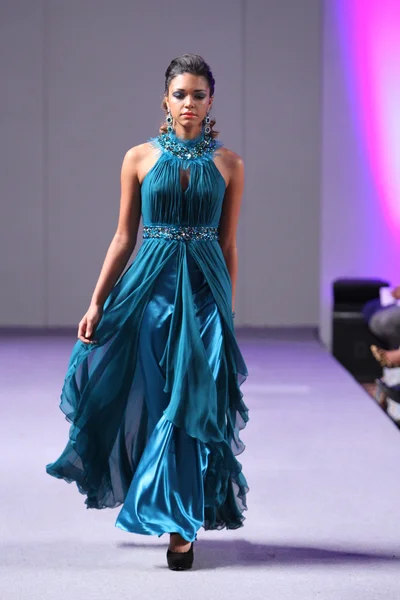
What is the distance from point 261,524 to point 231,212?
36.4 inches

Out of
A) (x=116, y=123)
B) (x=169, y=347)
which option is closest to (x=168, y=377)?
(x=169, y=347)

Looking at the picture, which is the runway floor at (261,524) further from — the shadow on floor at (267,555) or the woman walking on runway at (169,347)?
the woman walking on runway at (169,347)

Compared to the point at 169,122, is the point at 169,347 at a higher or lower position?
lower

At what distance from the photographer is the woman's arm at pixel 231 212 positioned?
10.1 ft

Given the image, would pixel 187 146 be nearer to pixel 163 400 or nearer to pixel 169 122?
pixel 169 122

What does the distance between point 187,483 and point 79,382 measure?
17.0 inches

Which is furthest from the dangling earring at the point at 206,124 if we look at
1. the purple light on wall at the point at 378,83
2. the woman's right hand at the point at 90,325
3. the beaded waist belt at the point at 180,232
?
the purple light on wall at the point at 378,83

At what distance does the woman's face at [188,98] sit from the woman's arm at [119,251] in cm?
16

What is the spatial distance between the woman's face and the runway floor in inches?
44.7

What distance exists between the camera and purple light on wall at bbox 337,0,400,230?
7777mm

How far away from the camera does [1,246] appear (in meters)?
9.02

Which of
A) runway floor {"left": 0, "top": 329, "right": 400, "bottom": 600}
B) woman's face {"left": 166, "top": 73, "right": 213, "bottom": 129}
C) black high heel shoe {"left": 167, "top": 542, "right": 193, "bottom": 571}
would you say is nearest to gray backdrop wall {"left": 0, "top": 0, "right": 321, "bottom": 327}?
runway floor {"left": 0, "top": 329, "right": 400, "bottom": 600}

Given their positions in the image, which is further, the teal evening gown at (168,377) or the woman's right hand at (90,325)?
the woman's right hand at (90,325)

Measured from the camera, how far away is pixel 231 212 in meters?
3.10
